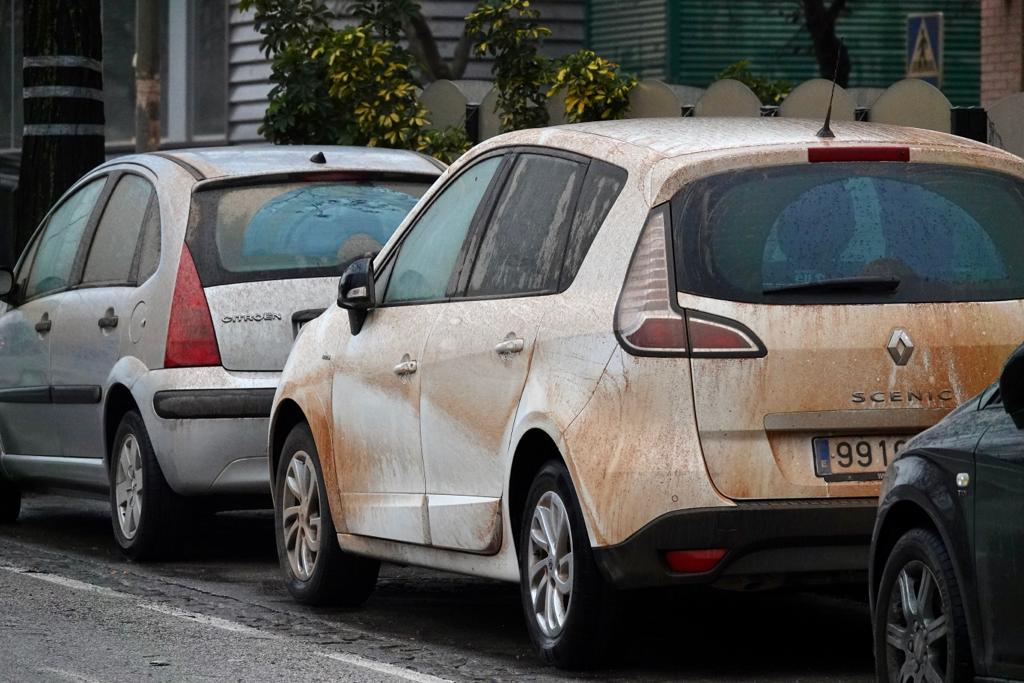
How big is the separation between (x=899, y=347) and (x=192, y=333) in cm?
394

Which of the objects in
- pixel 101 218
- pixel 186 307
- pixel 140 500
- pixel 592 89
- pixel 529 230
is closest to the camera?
pixel 529 230

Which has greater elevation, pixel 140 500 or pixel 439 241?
pixel 439 241

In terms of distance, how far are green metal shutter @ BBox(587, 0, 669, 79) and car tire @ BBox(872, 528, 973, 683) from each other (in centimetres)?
2111

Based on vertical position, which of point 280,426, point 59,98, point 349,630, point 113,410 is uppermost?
point 59,98

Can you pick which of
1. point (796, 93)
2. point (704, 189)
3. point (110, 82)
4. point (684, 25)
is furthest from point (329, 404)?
point (110, 82)

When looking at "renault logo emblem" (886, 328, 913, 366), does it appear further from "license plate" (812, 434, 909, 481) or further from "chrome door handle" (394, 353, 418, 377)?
"chrome door handle" (394, 353, 418, 377)

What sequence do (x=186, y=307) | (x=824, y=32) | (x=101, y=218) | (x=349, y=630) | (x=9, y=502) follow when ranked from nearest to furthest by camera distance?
(x=349, y=630), (x=186, y=307), (x=101, y=218), (x=9, y=502), (x=824, y=32)

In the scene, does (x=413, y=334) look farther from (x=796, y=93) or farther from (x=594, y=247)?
(x=796, y=93)

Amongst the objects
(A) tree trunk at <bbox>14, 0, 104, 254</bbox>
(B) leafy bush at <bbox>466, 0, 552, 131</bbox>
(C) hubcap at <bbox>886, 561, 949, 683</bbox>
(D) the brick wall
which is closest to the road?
(C) hubcap at <bbox>886, 561, 949, 683</bbox>

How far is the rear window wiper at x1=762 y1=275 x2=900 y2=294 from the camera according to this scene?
267 inches

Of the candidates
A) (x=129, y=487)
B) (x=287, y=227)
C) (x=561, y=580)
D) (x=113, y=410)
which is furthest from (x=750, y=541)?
(x=113, y=410)

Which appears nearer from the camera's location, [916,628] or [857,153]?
[916,628]

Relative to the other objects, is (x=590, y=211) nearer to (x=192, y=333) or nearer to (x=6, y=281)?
(x=192, y=333)

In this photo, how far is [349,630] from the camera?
322 inches
